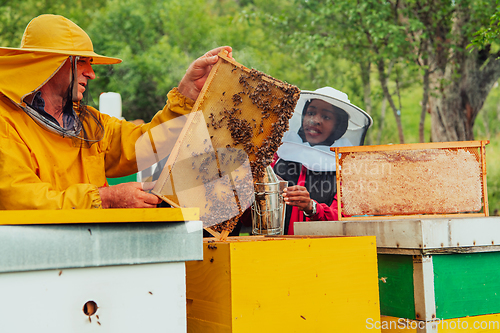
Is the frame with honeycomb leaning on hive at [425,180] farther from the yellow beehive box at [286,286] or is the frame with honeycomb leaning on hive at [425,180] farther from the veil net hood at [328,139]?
the veil net hood at [328,139]

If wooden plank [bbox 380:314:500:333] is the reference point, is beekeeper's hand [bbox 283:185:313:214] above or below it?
above

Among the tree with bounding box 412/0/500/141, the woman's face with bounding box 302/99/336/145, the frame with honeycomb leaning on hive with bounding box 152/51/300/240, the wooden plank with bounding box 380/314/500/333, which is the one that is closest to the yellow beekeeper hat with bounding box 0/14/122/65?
the frame with honeycomb leaning on hive with bounding box 152/51/300/240

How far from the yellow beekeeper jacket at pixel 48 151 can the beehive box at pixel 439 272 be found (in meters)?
1.28

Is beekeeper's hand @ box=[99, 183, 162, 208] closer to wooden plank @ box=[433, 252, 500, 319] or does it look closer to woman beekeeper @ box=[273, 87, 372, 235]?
wooden plank @ box=[433, 252, 500, 319]

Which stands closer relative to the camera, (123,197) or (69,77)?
(123,197)

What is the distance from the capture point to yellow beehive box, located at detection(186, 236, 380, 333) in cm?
159

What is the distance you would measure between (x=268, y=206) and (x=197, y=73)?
83cm

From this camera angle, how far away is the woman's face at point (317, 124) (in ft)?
12.1

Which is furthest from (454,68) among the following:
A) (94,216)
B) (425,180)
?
(94,216)

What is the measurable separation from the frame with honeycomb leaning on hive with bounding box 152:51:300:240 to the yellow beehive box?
0.28 meters

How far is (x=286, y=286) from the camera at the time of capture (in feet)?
5.43

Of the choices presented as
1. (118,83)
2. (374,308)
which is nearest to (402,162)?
(374,308)

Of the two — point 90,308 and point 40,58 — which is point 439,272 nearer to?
point 90,308

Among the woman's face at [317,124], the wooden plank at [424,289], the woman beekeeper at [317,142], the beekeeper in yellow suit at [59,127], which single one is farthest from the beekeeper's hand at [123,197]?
the woman's face at [317,124]
